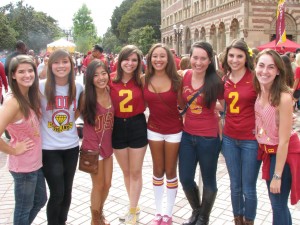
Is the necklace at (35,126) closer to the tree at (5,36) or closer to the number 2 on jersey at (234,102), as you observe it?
the number 2 on jersey at (234,102)

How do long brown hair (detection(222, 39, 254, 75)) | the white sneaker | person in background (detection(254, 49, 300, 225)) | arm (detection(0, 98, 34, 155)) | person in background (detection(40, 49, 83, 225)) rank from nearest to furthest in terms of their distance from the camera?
arm (detection(0, 98, 34, 155)) → person in background (detection(254, 49, 300, 225)) → person in background (detection(40, 49, 83, 225)) → long brown hair (detection(222, 39, 254, 75)) → the white sneaker

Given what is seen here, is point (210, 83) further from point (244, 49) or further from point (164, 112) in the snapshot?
point (164, 112)

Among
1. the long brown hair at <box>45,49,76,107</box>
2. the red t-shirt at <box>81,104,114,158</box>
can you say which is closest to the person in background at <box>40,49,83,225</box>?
the long brown hair at <box>45,49,76,107</box>

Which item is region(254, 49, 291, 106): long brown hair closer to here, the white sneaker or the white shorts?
the white shorts

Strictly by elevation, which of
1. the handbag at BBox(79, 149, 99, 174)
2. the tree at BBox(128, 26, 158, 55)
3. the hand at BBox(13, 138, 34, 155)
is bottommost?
the handbag at BBox(79, 149, 99, 174)

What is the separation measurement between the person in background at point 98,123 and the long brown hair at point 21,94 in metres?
0.56

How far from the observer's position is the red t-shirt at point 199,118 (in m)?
3.73

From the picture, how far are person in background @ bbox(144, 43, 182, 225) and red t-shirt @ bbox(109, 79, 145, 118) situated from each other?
0.37 ft

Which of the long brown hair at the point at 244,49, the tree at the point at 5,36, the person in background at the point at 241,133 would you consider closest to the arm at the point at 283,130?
the person in background at the point at 241,133

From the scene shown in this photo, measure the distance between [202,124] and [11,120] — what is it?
205 centimetres

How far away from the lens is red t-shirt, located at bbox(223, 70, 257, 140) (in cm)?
343

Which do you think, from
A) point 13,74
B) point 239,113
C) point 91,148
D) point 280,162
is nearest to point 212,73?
point 239,113

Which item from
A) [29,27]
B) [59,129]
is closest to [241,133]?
[59,129]

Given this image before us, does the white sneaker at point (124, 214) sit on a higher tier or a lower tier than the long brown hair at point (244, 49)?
lower
